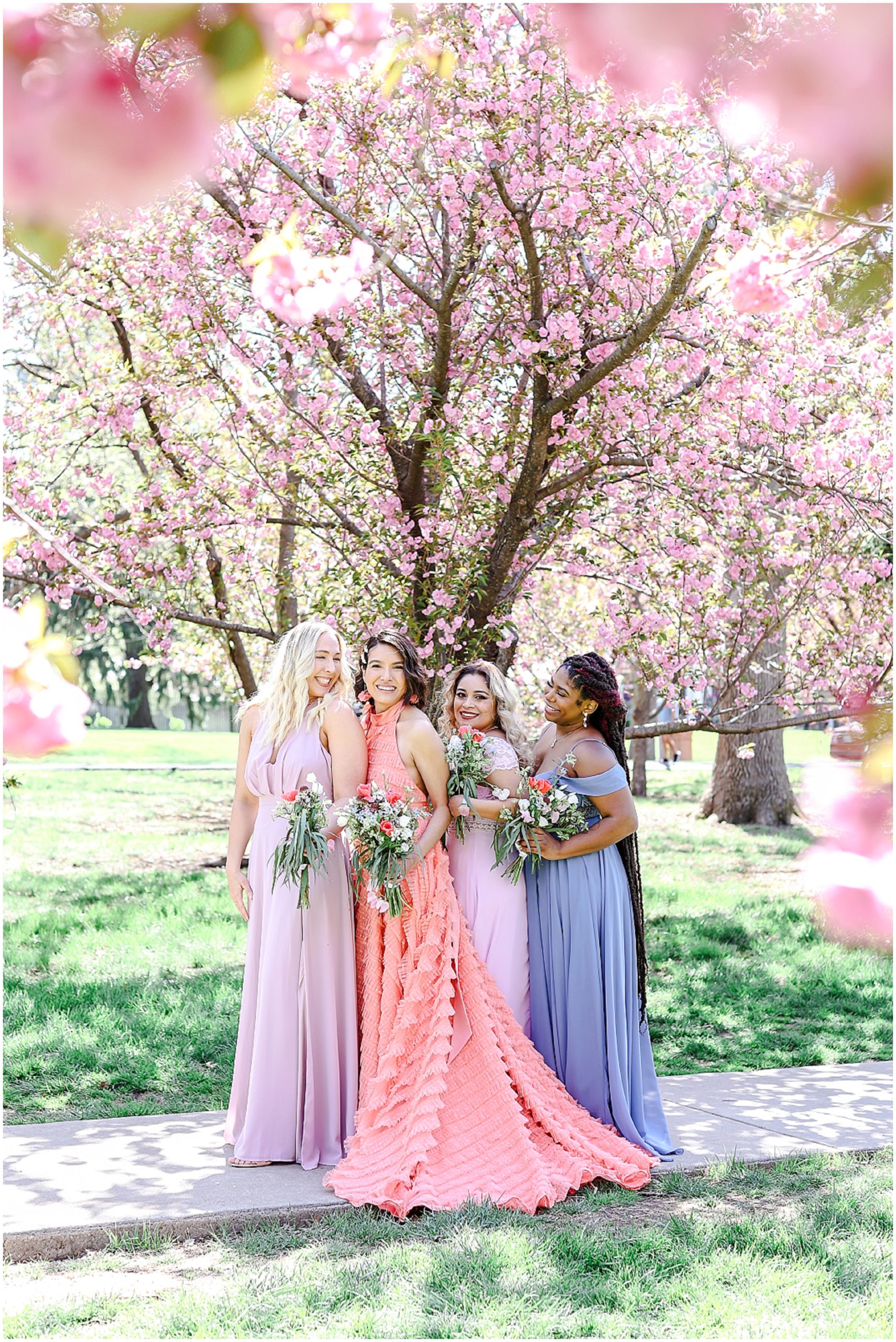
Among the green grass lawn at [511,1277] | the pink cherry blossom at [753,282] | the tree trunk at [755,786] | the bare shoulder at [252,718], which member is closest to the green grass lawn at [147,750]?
the tree trunk at [755,786]

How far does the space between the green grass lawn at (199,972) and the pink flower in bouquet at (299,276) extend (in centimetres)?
283

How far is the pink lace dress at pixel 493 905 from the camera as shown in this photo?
453 cm

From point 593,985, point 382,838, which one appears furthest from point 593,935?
point 382,838

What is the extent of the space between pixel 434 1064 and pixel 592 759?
128 centimetres

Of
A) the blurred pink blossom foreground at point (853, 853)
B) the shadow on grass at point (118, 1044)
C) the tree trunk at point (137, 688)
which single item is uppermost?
the tree trunk at point (137, 688)

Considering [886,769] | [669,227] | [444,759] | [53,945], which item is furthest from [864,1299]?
[53,945]

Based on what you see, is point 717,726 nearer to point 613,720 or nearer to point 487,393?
point 487,393

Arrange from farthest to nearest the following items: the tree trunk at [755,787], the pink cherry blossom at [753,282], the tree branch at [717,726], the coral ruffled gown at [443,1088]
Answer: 1. the tree trunk at [755,787]
2. the tree branch at [717,726]
3. the coral ruffled gown at [443,1088]
4. the pink cherry blossom at [753,282]

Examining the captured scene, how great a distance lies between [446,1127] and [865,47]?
370 cm

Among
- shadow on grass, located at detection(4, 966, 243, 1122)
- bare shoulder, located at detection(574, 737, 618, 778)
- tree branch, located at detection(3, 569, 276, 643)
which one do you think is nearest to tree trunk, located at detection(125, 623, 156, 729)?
tree branch, located at detection(3, 569, 276, 643)

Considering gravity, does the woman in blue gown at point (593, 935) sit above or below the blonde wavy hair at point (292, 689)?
below

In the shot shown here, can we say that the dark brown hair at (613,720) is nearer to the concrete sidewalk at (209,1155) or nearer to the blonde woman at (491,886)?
the blonde woman at (491,886)

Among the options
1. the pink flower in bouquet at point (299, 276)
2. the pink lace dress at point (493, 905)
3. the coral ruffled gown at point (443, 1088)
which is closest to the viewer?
the pink flower in bouquet at point (299, 276)

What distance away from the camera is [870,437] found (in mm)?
7008
